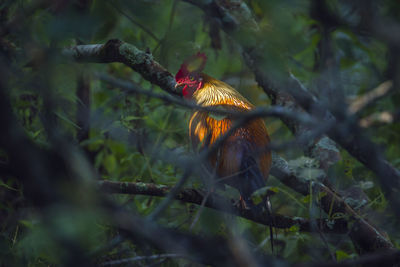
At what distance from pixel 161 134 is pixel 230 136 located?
2.33 ft

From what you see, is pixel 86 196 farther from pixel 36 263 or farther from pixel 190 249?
pixel 36 263

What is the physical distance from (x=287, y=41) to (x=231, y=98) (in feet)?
6.38

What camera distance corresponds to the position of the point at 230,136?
2596 millimetres

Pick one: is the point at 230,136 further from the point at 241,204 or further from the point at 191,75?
the point at 191,75

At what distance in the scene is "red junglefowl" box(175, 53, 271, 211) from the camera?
240cm

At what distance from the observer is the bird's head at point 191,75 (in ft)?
9.14

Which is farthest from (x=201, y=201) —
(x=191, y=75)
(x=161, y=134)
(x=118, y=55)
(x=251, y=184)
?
(x=191, y=75)

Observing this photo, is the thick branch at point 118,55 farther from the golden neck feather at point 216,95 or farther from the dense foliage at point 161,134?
the golden neck feather at point 216,95

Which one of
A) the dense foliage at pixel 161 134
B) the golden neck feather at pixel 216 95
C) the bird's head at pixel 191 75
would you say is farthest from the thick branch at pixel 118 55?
the golden neck feather at pixel 216 95

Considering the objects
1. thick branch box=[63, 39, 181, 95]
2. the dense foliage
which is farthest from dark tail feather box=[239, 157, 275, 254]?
thick branch box=[63, 39, 181, 95]

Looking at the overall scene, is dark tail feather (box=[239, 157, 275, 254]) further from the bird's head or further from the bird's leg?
the bird's head

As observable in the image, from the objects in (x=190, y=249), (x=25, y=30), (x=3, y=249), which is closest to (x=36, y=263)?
(x=3, y=249)

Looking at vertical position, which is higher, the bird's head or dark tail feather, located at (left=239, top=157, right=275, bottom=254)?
the bird's head

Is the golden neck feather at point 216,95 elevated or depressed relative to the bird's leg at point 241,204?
elevated
